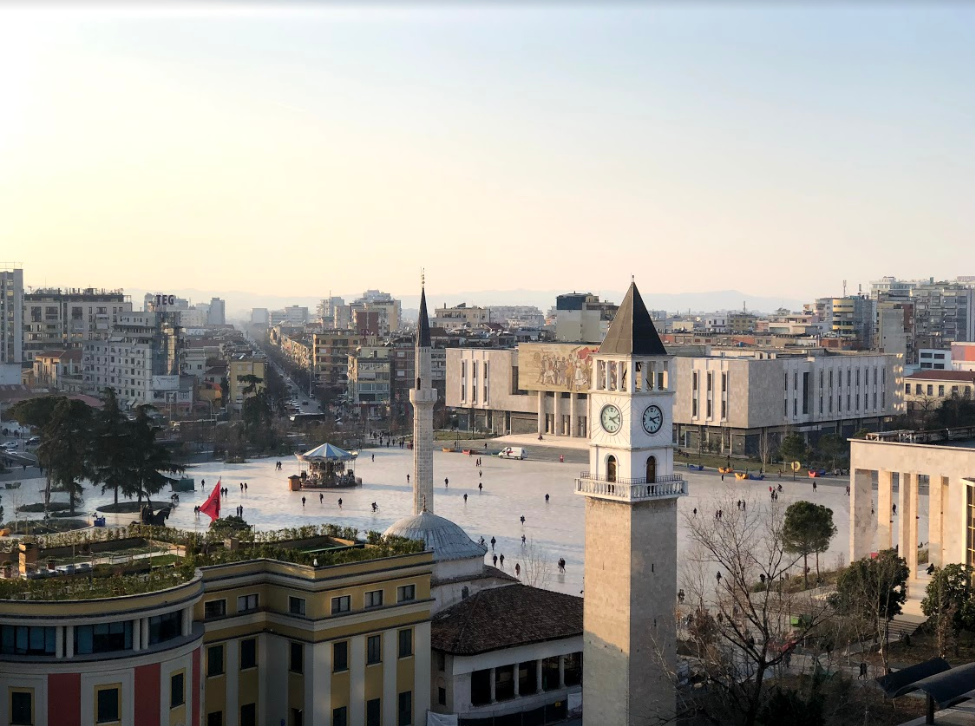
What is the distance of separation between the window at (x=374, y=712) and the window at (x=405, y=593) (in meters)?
1.81

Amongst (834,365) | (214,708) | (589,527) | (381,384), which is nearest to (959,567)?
(589,527)

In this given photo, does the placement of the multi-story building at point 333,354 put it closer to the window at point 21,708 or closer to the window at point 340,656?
the window at point 340,656

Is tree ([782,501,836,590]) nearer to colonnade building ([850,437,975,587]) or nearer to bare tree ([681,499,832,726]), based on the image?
bare tree ([681,499,832,726])

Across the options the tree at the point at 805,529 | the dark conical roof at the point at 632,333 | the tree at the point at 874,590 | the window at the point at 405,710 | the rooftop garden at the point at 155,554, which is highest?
the dark conical roof at the point at 632,333

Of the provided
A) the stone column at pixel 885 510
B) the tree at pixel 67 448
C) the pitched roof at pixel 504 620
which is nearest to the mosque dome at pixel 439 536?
the pitched roof at pixel 504 620

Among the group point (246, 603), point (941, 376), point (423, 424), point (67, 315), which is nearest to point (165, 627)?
point (246, 603)

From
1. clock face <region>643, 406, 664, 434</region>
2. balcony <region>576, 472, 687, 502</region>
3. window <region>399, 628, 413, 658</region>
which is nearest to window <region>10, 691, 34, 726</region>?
window <region>399, 628, 413, 658</region>

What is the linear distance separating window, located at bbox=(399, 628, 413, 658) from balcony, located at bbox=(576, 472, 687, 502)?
397 centimetres

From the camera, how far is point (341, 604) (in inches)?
956

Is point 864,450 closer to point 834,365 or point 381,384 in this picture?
point 834,365

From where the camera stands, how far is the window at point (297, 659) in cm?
2394

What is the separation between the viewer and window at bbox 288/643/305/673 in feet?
78.5

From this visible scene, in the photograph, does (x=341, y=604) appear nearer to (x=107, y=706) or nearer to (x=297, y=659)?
(x=297, y=659)

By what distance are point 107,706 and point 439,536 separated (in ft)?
35.8
